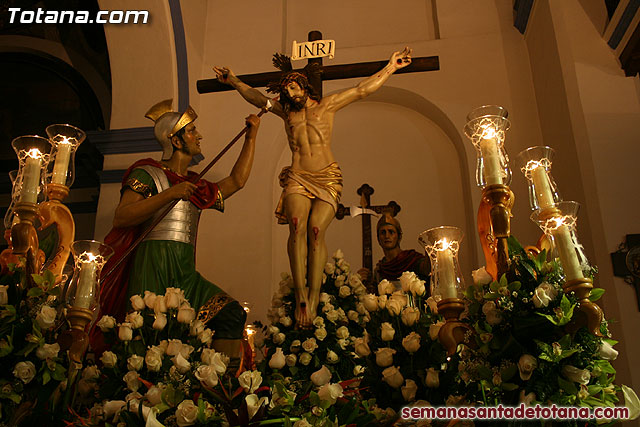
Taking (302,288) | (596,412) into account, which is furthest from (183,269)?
(596,412)

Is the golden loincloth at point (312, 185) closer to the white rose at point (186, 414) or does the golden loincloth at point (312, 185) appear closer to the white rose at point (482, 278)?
the white rose at point (482, 278)

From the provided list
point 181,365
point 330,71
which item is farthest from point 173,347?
point 330,71

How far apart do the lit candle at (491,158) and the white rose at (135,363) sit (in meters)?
1.49

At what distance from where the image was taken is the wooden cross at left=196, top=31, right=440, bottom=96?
14.6ft

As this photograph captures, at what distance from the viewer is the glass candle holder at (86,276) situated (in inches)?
89.4

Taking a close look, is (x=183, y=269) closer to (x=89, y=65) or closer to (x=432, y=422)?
(x=432, y=422)

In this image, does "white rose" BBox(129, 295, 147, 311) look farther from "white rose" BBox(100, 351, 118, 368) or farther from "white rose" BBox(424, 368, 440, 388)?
"white rose" BBox(424, 368, 440, 388)

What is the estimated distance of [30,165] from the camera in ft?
9.01

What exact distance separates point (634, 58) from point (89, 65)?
644cm

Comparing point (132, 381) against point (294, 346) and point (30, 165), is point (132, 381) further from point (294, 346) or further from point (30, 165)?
point (294, 346)

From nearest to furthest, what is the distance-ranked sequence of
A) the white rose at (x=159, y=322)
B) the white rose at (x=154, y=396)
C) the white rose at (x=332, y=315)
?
the white rose at (x=154, y=396) → the white rose at (x=159, y=322) → the white rose at (x=332, y=315)

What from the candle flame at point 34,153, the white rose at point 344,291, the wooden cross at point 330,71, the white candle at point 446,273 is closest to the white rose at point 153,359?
the white candle at point 446,273

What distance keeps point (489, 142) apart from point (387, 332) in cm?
86

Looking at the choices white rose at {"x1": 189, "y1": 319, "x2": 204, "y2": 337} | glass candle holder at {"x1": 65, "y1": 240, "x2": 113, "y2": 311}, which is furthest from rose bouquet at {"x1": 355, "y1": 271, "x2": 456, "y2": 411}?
glass candle holder at {"x1": 65, "y1": 240, "x2": 113, "y2": 311}
